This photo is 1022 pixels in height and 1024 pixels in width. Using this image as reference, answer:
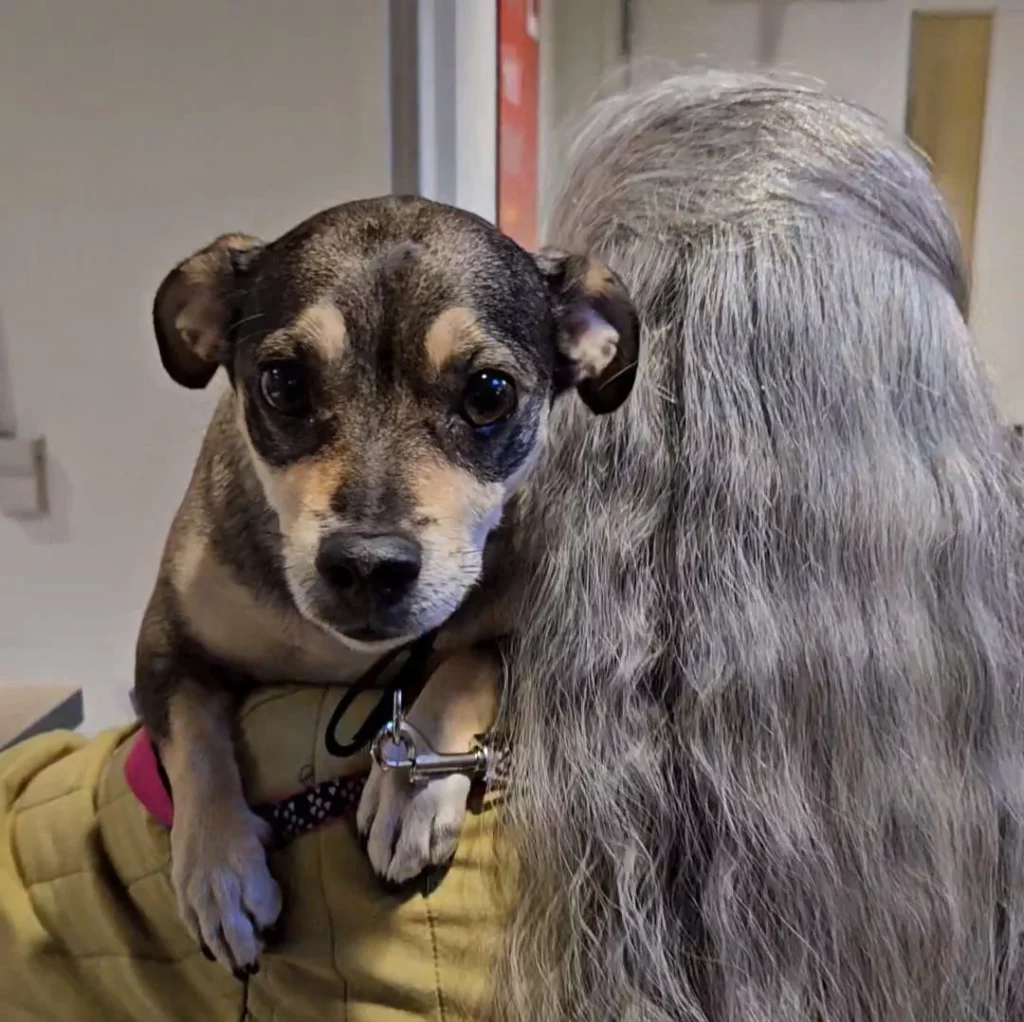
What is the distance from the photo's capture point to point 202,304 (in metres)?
0.80

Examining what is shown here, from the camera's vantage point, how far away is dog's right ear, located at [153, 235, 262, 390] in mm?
790

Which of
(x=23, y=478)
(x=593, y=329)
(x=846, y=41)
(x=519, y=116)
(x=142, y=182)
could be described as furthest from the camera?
(x=846, y=41)

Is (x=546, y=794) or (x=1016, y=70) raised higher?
(x=1016, y=70)

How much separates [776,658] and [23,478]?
3.84 ft

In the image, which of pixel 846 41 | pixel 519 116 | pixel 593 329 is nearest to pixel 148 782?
pixel 593 329

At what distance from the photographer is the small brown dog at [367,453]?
0.69m

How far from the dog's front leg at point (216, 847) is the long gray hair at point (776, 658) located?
15 centimetres

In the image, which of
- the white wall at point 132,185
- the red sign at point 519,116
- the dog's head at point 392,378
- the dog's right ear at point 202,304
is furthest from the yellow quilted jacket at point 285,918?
the red sign at point 519,116

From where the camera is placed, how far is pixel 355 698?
721 mm

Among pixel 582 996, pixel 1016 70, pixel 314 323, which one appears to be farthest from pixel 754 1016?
pixel 1016 70

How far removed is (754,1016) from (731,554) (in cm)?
26

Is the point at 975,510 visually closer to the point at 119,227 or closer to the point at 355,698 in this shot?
the point at 355,698

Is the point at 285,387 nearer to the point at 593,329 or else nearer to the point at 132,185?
the point at 593,329

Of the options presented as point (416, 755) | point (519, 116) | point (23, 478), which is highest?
point (519, 116)
